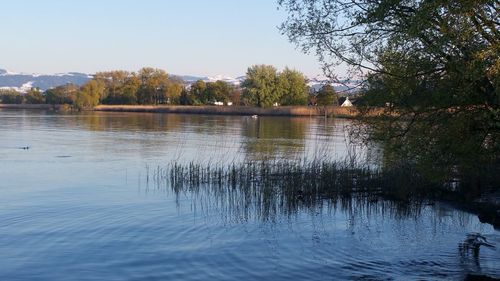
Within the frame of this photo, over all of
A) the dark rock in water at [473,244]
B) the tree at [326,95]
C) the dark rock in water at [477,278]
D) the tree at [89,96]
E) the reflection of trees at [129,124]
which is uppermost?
the tree at [89,96]

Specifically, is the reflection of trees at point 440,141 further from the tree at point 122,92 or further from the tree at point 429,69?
the tree at point 122,92

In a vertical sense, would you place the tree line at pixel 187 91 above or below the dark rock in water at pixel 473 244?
above

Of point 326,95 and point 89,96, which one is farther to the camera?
point 89,96

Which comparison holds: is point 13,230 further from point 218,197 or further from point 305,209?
point 305,209

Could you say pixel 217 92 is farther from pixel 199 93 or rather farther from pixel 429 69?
pixel 429 69

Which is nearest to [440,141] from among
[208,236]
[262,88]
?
[208,236]

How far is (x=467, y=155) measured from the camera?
1385 cm

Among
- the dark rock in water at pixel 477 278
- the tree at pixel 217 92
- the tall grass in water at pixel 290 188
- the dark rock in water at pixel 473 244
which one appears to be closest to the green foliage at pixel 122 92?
the tree at pixel 217 92

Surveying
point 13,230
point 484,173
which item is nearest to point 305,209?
point 484,173

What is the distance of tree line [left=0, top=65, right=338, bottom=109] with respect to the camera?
468 ft

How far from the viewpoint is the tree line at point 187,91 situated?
468 feet

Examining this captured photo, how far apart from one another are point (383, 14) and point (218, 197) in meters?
12.7

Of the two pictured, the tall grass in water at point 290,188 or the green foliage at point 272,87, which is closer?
the tall grass in water at point 290,188

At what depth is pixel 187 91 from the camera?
585 ft
